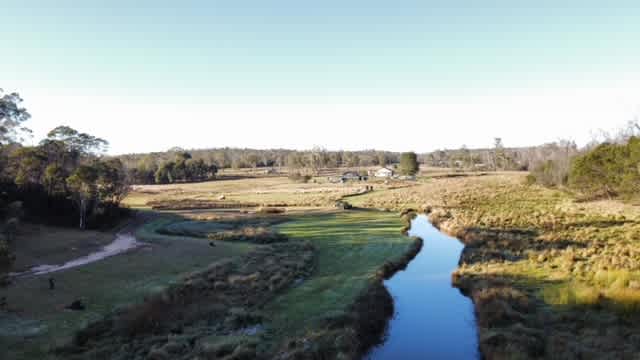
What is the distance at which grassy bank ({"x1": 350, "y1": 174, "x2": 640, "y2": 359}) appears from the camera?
1283 centimetres

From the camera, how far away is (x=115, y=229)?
4562 cm

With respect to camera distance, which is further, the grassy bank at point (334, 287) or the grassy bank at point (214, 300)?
the grassy bank at point (334, 287)

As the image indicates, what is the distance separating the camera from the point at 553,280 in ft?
63.9

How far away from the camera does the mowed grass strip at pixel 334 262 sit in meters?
16.4

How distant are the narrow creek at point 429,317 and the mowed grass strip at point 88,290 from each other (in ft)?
37.1

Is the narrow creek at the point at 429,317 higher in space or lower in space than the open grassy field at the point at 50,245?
lower

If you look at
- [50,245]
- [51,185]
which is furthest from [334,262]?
[51,185]

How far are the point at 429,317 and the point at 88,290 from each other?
54.0ft

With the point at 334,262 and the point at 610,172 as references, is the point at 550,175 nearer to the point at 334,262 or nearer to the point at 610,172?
the point at 610,172

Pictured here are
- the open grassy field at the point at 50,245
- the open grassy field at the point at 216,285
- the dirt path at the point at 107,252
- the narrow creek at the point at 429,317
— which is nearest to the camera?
the open grassy field at the point at 216,285

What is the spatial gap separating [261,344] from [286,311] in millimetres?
3514

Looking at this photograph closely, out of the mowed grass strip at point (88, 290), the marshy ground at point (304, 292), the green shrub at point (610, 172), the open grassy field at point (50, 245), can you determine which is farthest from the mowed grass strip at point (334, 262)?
the green shrub at point (610, 172)

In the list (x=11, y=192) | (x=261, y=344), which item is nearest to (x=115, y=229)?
(x=11, y=192)

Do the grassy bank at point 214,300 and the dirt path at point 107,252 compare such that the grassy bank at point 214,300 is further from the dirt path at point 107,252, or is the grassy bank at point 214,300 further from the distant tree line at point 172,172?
the distant tree line at point 172,172
